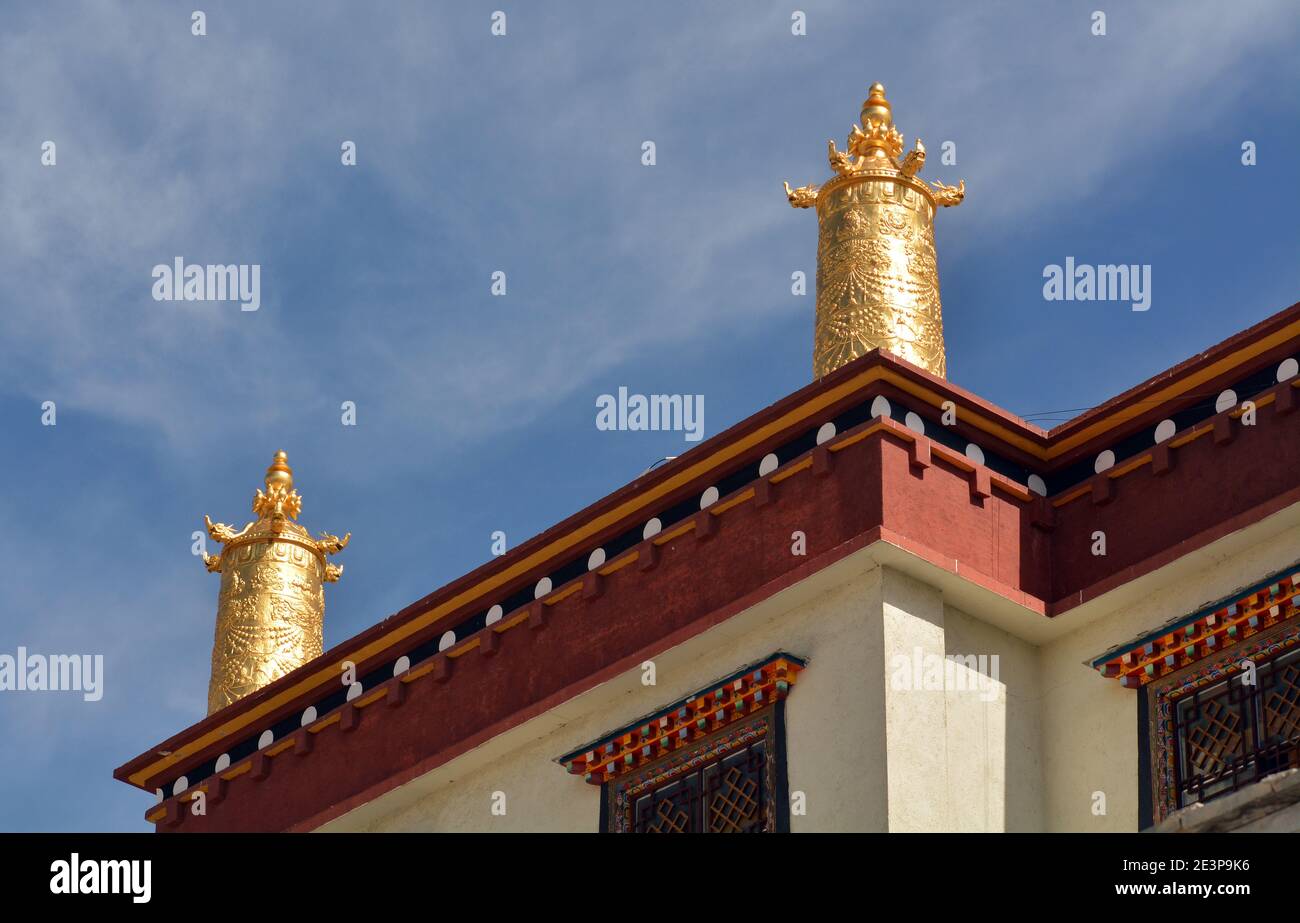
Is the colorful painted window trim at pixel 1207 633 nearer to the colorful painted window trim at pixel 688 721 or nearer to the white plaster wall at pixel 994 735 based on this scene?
the white plaster wall at pixel 994 735

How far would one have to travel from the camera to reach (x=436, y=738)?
14078 millimetres

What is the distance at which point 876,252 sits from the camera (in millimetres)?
14336

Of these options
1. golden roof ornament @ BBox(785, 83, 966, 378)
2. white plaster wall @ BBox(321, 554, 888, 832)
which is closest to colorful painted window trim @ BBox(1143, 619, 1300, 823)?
white plaster wall @ BBox(321, 554, 888, 832)

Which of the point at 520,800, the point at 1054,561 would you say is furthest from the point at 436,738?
the point at 1054,561

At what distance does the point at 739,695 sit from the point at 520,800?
4.59ft

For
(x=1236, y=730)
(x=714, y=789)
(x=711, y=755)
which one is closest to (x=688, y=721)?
(x=711, y=755)

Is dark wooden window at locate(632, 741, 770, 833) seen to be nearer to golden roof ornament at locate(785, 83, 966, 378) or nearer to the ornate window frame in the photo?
the ornate window frame

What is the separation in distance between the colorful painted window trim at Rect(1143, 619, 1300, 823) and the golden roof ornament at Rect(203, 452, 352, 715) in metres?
5.80

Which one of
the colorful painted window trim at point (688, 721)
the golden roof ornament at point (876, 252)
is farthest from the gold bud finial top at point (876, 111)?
the colorful painted window trim at point (688, 721)

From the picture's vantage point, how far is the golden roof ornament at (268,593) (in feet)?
53.9

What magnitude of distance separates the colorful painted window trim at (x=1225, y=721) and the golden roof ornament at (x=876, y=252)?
240 cm

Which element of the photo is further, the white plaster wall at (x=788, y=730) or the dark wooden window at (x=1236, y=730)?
the white plaster wall at (x=788, y=730)
